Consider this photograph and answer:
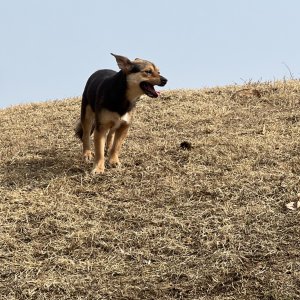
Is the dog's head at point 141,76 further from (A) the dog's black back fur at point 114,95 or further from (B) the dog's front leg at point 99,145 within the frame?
(B) the dog's front leg at point 99,145

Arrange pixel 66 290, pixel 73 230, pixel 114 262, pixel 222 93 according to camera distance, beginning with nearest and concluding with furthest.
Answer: pixel 66 290
pixel 114 262
pixel 73 230
pixel 222 93

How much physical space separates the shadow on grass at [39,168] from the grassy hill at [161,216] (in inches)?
0.9

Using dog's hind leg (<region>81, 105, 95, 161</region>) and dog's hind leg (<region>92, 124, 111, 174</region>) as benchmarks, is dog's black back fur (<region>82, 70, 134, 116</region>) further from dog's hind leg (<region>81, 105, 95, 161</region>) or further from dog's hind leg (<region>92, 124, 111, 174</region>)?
dog's hind leg (<region>81, 105, 95, 161</region>)

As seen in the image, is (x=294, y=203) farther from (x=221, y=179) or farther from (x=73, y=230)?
(x=73, y=230)

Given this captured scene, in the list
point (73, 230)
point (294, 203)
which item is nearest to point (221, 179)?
point (294, 203)

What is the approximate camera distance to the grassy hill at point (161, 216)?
14.4 feet

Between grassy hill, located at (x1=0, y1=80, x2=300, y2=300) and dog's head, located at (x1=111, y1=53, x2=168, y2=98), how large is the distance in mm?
870

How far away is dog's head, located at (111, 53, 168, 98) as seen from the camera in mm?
6453

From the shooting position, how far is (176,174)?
624 centimetres

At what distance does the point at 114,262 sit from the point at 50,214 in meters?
1.09

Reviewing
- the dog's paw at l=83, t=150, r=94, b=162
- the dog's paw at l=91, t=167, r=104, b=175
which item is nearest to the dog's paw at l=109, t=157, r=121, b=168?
the dog's paw at l=91, t=167, r=104, b=175

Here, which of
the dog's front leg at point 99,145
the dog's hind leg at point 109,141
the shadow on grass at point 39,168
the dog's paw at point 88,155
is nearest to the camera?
the shadow on grass at point 39,168

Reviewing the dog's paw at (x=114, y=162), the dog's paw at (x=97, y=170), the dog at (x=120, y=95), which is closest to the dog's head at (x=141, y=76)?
the dog at (x=120, y=95)

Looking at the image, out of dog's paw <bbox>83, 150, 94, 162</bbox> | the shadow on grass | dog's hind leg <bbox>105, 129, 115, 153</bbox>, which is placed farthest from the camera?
dog's hind leg <bbox>105, 129, 115, 153</bbox>
